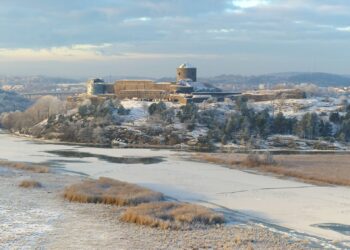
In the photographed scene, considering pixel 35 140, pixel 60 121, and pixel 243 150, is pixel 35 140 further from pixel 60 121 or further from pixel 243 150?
pixel 243 150

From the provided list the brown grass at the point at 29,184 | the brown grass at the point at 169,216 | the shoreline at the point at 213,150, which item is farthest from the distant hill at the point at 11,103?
the brown grass at the point at 169,216

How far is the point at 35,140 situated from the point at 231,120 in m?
23.8

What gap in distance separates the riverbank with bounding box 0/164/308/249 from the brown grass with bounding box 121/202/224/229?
0.44 meters

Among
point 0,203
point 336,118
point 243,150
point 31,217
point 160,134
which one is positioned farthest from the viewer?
point 336,118

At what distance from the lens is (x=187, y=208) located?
71.8 feet

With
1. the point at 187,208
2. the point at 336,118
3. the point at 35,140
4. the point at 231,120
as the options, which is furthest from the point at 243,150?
the point at 187,208

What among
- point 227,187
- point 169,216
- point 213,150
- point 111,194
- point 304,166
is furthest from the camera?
point 213,150

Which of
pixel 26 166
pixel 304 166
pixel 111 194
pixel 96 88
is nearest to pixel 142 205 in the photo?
pixel 111 194

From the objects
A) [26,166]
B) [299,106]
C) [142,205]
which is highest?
[299,106]

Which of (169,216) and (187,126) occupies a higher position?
(169,216)

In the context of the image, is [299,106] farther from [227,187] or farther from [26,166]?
[227,187]

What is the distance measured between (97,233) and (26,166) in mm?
19590

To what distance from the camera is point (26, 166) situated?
36844 mm

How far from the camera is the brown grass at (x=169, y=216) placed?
20.0m
